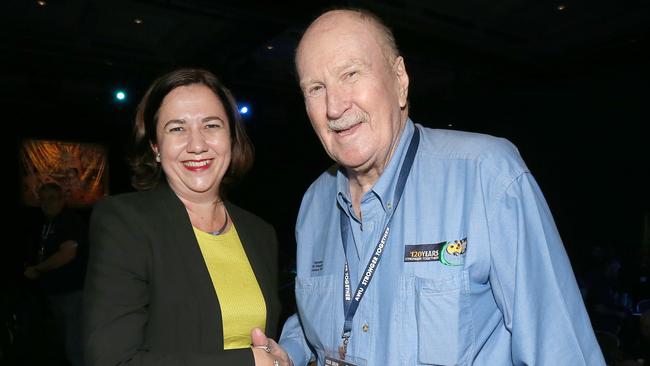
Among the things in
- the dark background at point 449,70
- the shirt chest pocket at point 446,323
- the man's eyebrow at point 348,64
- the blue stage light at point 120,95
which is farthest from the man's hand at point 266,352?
the blue stage light at point 120,95

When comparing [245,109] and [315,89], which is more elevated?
[245,109]

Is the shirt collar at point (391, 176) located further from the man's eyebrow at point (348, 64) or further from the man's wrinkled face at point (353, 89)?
the man's eyebrow at point (348, 64)

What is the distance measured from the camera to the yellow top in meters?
1.84

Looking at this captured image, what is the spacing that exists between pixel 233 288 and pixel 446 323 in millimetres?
887

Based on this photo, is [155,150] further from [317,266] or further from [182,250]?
[317,266]

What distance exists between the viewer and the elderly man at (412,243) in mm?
1252

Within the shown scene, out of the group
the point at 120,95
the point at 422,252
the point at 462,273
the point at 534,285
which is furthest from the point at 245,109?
the point at 534,285

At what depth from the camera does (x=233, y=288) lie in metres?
1.91

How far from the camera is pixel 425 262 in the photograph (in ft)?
4.63

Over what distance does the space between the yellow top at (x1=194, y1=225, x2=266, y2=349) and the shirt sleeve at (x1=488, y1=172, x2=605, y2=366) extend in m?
0.96

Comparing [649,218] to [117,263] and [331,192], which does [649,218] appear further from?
[117,263]

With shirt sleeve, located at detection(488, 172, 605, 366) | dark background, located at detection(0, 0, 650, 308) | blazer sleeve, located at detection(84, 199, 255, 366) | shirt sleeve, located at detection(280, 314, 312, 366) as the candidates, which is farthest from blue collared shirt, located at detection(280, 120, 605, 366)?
dark background, located at detection(0, 0, 650, 308)

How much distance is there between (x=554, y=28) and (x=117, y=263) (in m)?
8.26

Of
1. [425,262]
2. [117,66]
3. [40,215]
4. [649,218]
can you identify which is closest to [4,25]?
[117,66]
